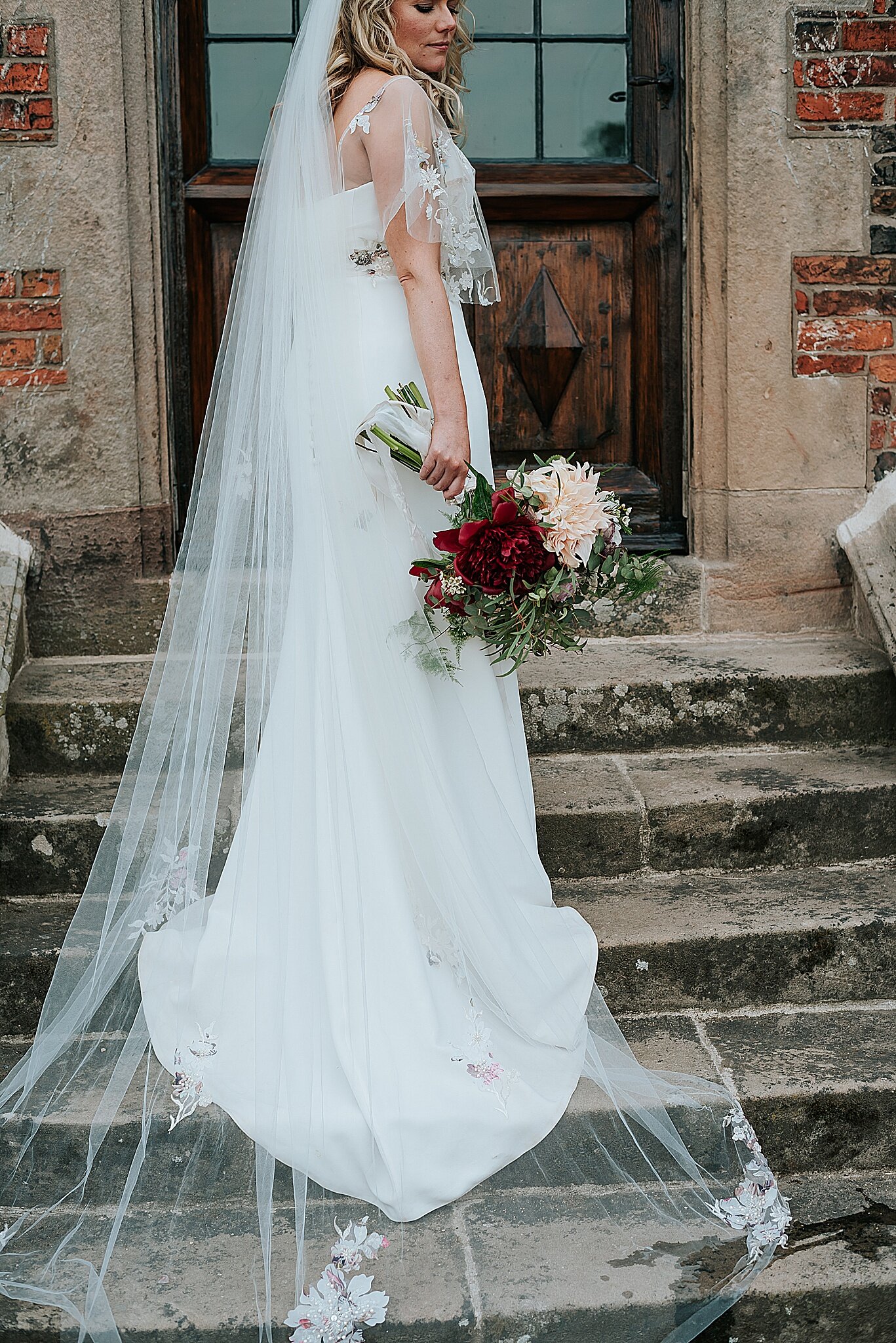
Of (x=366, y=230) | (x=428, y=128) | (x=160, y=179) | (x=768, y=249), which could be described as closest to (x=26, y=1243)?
(x=366, y=230)

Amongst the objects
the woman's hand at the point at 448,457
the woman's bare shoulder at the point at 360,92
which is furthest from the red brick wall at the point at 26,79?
the woman's hand at the point at 448,457

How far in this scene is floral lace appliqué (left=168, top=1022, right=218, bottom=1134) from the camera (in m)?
2.41

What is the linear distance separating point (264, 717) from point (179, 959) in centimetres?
54

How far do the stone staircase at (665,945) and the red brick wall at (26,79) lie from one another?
5.38 feet

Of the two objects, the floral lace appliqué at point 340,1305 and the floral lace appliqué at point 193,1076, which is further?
the floral lace appliqué at point 193,1076

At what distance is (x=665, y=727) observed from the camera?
3805 millimetres

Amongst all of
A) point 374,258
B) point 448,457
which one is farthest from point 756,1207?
point 374,258

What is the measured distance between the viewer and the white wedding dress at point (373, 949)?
234 cm

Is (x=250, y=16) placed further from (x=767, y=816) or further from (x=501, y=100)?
(x=767, y=816)

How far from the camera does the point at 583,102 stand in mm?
4293

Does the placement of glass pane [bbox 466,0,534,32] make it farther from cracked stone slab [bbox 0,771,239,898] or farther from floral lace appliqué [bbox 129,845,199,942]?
floral lace appliqué [bbox 129,845,199,942]

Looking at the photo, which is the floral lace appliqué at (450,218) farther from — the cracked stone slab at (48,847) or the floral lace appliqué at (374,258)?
the cracked stone slab at (48,847)

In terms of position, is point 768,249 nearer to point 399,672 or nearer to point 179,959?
point 399,672

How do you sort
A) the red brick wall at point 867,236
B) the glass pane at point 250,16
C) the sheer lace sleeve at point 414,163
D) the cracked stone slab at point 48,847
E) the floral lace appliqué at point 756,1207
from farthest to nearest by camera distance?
the glass pane at point 250,16 → the red brick wall at point 867,236 → the cracked stone slab at point 48,847 → the sheer lace sleeve at point 414,163 → the floral lace appliqué at point 756,1207
